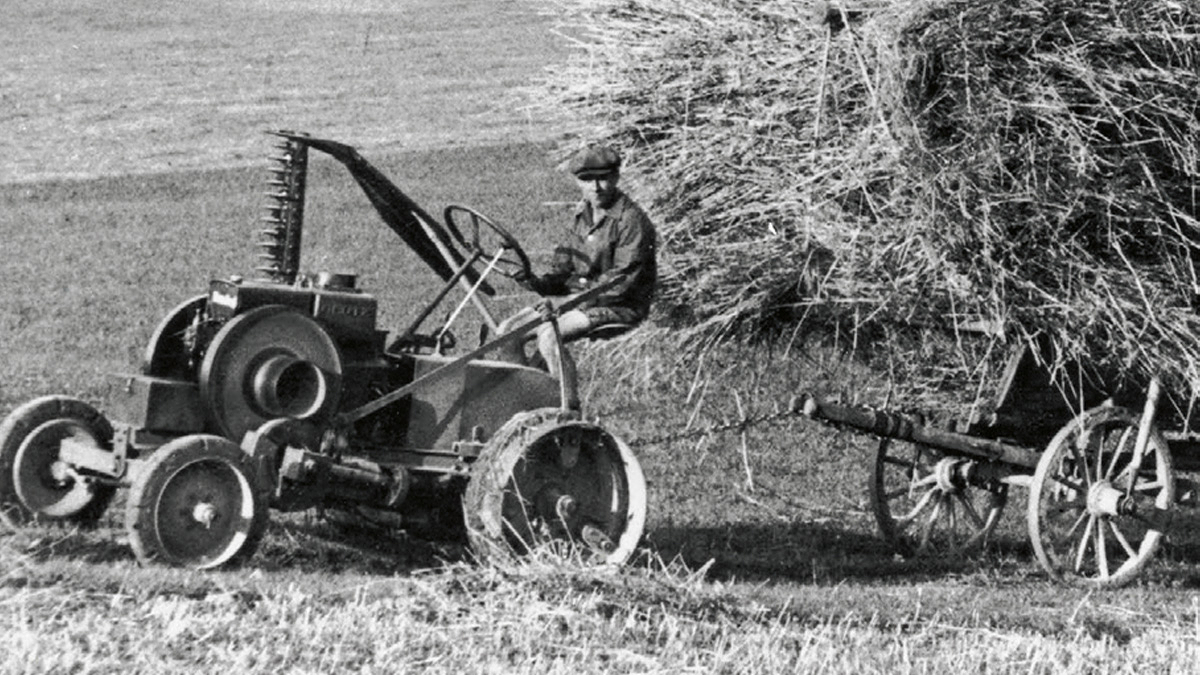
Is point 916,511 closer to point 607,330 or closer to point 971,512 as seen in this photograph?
point 971,512

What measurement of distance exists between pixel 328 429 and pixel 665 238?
2394mm

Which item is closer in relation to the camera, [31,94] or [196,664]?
[196,664]

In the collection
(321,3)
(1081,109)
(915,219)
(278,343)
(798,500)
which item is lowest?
(798,500)

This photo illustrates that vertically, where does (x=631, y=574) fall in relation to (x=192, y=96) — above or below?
below

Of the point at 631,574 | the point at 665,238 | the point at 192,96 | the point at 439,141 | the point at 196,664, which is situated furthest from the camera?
the point at 192,96

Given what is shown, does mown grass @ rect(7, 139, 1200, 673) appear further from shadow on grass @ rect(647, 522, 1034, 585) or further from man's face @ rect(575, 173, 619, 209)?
man's face @ rect(575, 173, 619, 209)

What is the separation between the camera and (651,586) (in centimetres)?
721

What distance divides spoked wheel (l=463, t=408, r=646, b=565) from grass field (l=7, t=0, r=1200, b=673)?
9.2 inches

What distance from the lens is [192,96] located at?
89.0ft

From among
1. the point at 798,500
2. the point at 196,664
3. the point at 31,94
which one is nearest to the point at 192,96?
the point at 31,94

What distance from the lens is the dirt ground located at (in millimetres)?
24516

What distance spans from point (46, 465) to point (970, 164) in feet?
13.3

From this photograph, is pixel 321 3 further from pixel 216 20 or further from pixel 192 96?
pixel 192 96

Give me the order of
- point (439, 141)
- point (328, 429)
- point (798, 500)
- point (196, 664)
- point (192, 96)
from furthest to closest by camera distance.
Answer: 1. point (192, 96)
2. point (439, 141)
3. point (798, 500)
4. point (328, 429)
5. point (196, 664)
